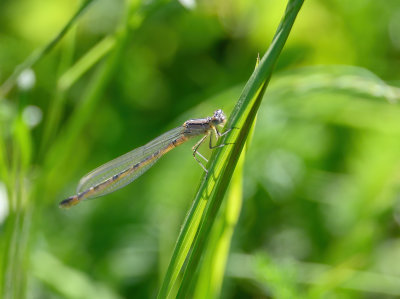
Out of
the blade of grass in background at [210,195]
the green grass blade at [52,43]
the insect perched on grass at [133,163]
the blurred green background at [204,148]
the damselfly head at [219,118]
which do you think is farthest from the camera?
the insect perched on grass at [133,163]

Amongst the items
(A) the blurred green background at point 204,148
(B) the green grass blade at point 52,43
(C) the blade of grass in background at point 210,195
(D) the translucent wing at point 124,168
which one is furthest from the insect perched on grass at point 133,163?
(C) the blade of grass in background at point 210,195

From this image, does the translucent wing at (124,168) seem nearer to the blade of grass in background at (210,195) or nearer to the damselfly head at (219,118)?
the damselfly head at (219,118)

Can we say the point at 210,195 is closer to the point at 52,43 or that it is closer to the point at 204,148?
the point at 52,43

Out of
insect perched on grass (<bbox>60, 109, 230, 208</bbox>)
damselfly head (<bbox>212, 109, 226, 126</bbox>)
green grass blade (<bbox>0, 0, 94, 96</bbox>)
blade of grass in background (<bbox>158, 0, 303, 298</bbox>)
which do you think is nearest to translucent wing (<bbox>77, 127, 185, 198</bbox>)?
insect perched on grass (<bbox>60, 109, 230, 208</bbox>)

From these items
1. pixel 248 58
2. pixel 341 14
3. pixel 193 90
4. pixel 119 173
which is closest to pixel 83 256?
pixel 119 173

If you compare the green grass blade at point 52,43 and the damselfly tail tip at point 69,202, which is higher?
the damselfly tail tip at point 69,202

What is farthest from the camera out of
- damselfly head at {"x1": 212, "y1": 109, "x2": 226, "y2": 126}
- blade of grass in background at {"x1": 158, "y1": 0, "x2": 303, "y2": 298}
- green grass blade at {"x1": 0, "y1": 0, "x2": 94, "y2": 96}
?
damselfly head at {"x1": 212, "y1": 109, "x2": 226, "y2": 126}

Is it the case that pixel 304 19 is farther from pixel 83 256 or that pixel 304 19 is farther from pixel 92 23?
pixel 83 256

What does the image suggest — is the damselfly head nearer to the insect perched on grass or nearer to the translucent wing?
the insect perched on grass
